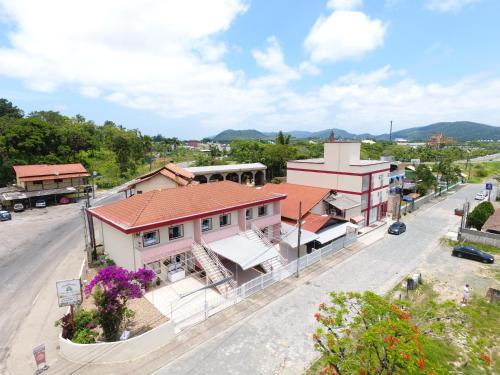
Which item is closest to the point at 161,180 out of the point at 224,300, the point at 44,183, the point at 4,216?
the point at 4,216

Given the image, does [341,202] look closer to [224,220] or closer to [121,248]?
[224,220]

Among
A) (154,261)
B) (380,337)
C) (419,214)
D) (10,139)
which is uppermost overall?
(10,139)

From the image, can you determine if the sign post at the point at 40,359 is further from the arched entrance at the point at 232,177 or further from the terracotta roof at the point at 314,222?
the arched entrance at the point at 232,177

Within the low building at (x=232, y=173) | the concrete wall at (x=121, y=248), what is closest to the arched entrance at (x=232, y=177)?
the low building at (x=232, y=173)

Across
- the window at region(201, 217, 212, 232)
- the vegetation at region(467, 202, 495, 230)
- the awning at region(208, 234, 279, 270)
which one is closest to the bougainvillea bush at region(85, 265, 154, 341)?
the awning at region(208, 234, 279, 270)

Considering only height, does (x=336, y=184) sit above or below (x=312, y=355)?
above

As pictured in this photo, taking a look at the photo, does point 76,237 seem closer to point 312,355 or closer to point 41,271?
point 41,271

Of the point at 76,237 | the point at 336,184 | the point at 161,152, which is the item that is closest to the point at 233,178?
the point at 336,184
